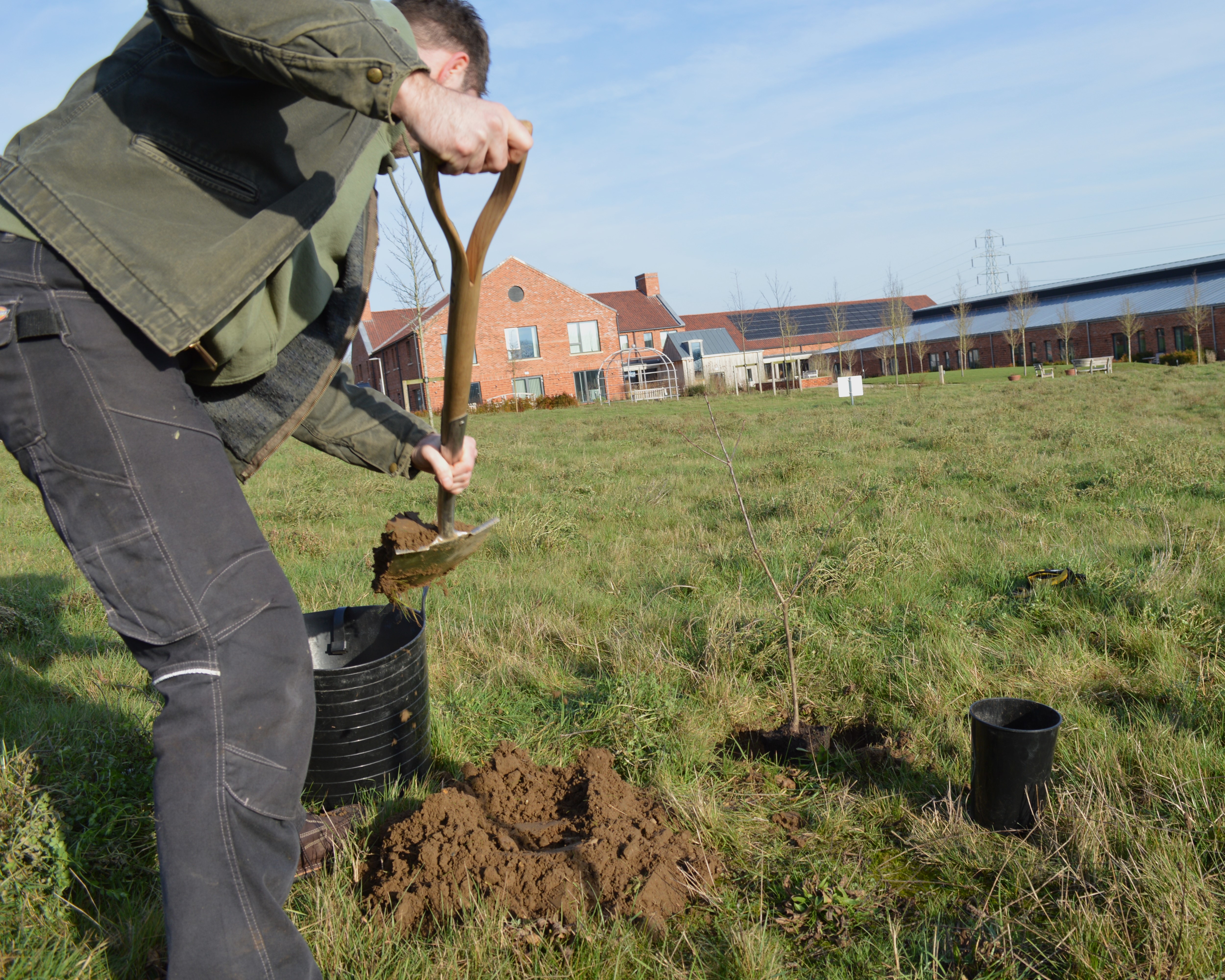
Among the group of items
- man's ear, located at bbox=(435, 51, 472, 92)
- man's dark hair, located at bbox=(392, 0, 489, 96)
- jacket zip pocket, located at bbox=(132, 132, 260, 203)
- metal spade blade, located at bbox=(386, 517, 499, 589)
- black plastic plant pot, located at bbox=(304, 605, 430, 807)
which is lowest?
black plastic plant pot, located at bbox=(304, 605, 430, 807)

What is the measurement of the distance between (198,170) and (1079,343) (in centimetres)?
6287

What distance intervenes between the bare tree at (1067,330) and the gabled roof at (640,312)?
2421 cm

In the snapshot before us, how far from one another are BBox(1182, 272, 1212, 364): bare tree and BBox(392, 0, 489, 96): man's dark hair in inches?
1932

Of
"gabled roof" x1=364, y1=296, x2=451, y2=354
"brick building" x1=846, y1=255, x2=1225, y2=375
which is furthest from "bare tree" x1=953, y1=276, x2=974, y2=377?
"gabled roof" x1=364, y1=296, x2=451, y2=354

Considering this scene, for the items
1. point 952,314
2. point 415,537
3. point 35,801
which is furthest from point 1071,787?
point 952,314

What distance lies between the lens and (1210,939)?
189 centimetres

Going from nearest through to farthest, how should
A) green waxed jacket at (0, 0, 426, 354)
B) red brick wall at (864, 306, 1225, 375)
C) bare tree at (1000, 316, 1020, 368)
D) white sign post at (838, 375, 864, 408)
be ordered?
1. green waxed jacket at (0, 0, 426, 354)
2. white sign post at (838, 375, 864, 408)
3. red brick wall at (864, 306, 1225, 375)
4. bare tree at (1000, 316, 1020, 368)

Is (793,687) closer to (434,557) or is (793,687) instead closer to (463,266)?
(434,557)

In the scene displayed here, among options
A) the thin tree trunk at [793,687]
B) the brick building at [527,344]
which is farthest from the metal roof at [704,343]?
the thin tree trunk at [793,687]

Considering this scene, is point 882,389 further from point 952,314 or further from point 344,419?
point 952,314

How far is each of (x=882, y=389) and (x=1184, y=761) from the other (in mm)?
33732

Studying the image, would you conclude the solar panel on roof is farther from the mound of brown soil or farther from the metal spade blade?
the mound of brown soil

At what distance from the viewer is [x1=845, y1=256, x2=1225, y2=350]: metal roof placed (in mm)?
51375

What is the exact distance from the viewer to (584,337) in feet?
152
